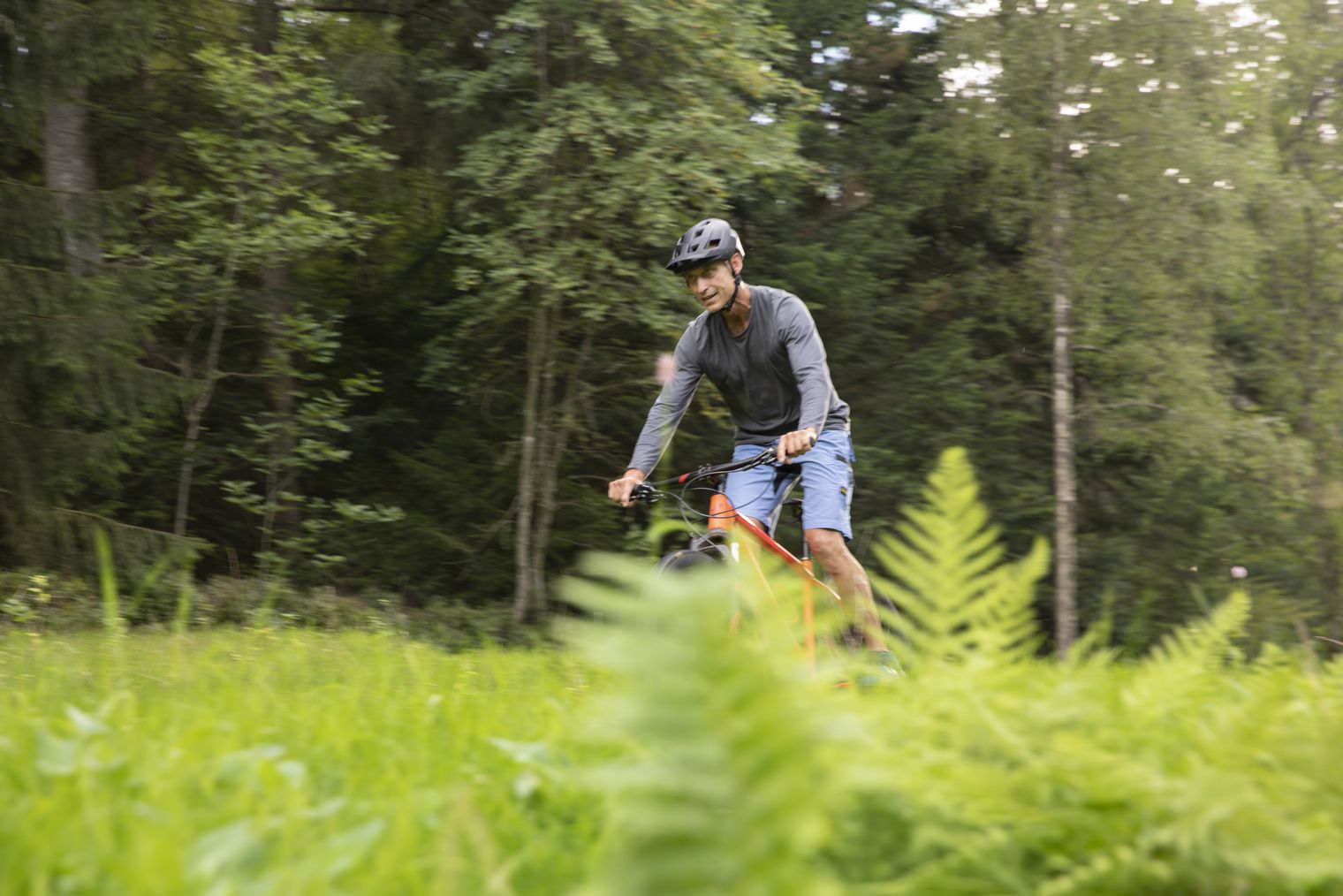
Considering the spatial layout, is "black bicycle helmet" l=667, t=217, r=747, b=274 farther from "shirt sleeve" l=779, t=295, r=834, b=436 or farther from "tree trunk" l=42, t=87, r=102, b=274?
"tree trunk" l=42, t=87, r=102, b=274

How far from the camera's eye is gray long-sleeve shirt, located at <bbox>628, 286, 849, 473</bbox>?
569 centimetres

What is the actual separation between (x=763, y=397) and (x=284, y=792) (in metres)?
4.33

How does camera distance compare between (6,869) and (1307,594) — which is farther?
(1307,594)

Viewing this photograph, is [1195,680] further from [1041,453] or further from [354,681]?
[1041,453]

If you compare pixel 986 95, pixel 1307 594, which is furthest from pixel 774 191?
pixel 1307 594

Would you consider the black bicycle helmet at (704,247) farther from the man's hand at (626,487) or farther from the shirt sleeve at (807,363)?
the man's hand at (626,487)

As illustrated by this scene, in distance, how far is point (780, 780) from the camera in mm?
895

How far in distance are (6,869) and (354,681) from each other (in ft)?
6.19

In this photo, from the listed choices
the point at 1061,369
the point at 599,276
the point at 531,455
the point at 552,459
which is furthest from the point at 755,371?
the point at 1061,369

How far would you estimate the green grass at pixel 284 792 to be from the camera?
56.1 inches

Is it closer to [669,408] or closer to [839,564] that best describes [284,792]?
[839,564]

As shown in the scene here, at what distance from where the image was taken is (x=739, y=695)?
2.94ft

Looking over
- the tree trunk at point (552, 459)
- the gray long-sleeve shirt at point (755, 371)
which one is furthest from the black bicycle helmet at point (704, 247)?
the tree trunk at point (552, 459)

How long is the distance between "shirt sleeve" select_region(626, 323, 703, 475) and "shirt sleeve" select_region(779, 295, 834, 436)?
1.69ft
